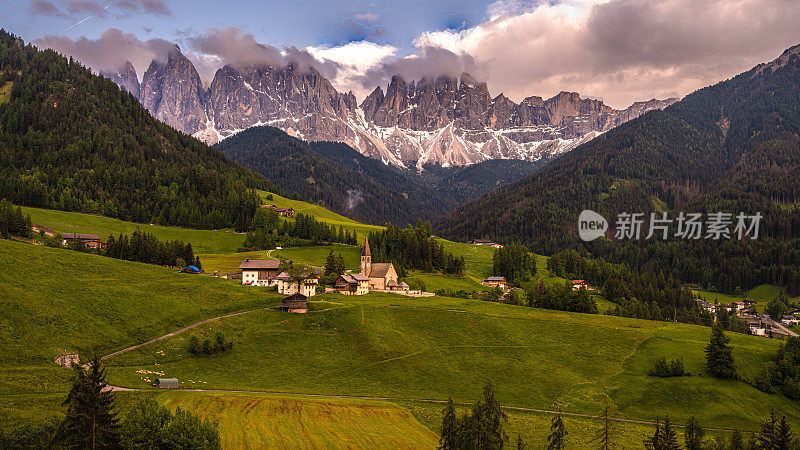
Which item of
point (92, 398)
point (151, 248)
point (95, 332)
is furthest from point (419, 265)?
point (92, 398)

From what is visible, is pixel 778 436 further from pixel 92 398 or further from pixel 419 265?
pixel 419 265

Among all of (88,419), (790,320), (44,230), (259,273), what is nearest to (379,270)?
(259,273)

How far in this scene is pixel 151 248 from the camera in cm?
12838

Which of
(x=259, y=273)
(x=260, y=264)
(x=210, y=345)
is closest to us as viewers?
(x=210, y=345)

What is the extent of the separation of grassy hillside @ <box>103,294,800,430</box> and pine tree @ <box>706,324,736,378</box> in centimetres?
184

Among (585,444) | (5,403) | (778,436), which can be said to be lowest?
(585,444)

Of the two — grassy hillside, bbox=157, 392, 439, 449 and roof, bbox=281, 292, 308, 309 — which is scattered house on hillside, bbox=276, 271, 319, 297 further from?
A: grassy hillside, bbox=157, 392, 439, 449

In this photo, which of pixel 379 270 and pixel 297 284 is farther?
pixel 379 270

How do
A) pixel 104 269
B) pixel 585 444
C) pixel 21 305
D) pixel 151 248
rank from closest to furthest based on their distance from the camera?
pixel 585 444
pixel 21 305
pixel 104 269
pixel 151 248

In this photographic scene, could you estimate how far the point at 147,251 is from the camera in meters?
127

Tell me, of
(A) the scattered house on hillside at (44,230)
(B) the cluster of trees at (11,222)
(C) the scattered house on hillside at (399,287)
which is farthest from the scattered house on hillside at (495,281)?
(A) the scattered house on hillside at (44,230)

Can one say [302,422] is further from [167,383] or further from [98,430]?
[98,430]

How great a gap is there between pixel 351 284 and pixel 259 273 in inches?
931

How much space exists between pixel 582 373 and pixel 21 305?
8482cm
